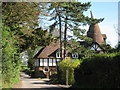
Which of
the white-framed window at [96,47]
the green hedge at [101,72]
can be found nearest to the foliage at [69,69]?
the green hedge at [101,72]

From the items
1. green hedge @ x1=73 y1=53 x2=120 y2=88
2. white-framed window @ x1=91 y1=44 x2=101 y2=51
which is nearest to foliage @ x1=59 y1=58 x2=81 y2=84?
green hedge @ x1=73 y1=53 x2=120 y2=88

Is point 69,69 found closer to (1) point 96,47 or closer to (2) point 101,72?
(2) point 101,72

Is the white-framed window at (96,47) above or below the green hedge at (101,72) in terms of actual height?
above

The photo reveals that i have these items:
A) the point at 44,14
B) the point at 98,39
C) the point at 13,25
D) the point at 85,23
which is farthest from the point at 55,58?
the point at 44,14

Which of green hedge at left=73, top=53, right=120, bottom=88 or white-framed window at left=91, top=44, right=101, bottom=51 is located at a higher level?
white-framed window at left=91, top=44, right=101, bottom=51

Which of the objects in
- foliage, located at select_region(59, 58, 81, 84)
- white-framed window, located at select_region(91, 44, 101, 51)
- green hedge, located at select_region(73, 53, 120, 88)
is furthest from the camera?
white-framed window, located at select_region(91, 44, 101, 51)

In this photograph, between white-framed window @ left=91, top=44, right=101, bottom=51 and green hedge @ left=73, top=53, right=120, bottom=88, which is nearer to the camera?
green hedge @ left=73, top=53, right=120, bottom=88

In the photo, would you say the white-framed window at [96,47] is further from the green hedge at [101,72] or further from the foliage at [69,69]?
the green hedge at [101,72]

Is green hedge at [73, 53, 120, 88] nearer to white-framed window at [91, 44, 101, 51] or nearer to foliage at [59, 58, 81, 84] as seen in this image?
foliage at [59, 58, 81, 84]

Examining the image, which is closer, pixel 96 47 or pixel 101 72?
pixel 101 72

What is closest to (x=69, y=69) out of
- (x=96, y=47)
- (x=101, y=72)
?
(x=101, y=72)

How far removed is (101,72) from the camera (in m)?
13.6

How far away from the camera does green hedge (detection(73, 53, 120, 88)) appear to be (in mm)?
11852

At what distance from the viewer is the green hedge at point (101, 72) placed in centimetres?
1185
